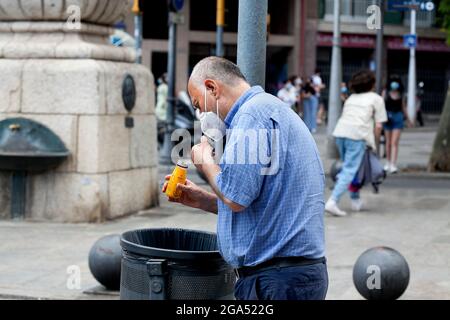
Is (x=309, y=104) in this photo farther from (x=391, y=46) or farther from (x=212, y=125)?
(x=212, y=125)

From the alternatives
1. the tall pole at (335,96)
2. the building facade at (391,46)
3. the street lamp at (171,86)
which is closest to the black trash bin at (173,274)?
the street lamp at (171,86)

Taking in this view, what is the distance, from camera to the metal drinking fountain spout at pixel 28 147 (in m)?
9.69

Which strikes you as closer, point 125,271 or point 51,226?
point 125,271

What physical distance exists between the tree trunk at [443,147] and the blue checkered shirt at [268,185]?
41.2ft

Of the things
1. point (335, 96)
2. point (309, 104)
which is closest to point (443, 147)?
point (335, 96)

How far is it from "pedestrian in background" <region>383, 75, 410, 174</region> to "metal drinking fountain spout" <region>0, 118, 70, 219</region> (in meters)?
7.54

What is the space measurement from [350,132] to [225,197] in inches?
296

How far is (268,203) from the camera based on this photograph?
11.9 ft

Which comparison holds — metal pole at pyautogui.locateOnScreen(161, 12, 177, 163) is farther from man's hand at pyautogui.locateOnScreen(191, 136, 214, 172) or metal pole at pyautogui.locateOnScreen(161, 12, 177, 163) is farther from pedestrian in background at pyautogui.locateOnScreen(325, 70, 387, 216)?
man's hand at pyautogui.locateOnScreen(191, 136, 214, 172)

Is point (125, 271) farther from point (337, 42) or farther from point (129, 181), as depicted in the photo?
point (337, 42)

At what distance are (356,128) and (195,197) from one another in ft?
23.5

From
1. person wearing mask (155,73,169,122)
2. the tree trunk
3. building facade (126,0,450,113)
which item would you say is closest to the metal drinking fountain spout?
the tree trunk

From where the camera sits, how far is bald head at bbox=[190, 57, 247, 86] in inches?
145
